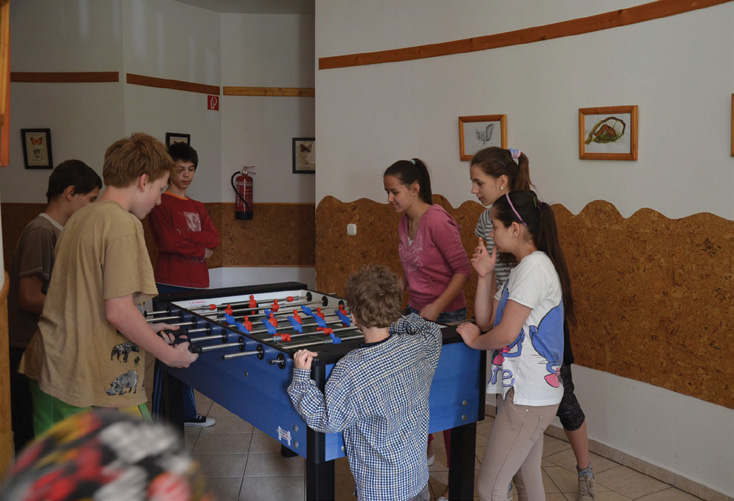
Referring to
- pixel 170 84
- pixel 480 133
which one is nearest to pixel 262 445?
pixel 480 133

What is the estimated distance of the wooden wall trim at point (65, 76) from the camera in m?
6.51

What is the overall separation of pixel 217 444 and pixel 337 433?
2031mm

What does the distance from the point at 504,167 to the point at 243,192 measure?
15.8 feet

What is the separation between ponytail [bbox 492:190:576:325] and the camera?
2.49 m

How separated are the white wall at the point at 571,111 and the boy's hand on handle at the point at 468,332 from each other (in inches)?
60.9

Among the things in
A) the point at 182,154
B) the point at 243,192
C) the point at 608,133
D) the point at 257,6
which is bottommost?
the point at 243,192

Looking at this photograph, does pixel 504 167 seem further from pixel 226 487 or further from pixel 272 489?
pixel 226 487

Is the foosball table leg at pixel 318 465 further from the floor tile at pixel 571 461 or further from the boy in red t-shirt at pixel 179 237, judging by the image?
the boy in red t-shirt at pixel 179 237

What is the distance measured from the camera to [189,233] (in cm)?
415

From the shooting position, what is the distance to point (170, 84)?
274 inches

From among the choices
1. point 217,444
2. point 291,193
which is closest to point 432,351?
point 217,444

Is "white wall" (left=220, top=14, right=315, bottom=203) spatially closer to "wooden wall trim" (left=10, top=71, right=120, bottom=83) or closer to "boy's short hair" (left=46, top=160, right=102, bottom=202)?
"wooden wall trim" (left=10, top=71, right=120, bottom=83)

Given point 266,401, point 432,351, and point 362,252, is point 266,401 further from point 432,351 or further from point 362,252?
point 362,252

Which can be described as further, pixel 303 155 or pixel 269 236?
pixel 269 236
